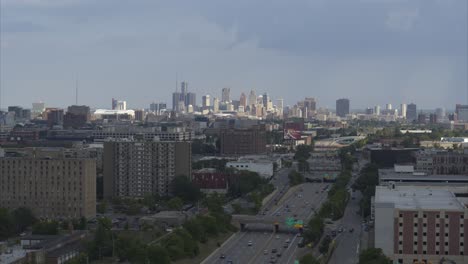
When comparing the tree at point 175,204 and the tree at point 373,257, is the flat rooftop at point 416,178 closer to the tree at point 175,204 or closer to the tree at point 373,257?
the tree at point 175,204

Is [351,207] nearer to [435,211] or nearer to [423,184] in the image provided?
[423,184]

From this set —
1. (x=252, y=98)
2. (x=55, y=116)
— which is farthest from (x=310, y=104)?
(x=55, y=116)

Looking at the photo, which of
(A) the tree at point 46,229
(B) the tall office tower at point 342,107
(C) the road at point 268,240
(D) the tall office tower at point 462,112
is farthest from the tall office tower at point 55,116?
(B) the tall office tower at point 342,107

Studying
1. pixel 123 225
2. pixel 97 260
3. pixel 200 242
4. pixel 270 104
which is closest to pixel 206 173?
pixel 123 225

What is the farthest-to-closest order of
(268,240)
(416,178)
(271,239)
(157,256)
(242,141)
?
1. (242,141)
2. (416,178)
3. (271,239)
4. (268,240)
5. (157,256)

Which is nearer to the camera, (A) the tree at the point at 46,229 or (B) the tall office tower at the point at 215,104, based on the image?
(A) the tree at the point at 46,229

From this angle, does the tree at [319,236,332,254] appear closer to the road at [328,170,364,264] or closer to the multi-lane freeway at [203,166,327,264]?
the road at [328,170,364,264]

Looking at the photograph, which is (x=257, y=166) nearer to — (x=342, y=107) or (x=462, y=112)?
(x=462, y=112)
